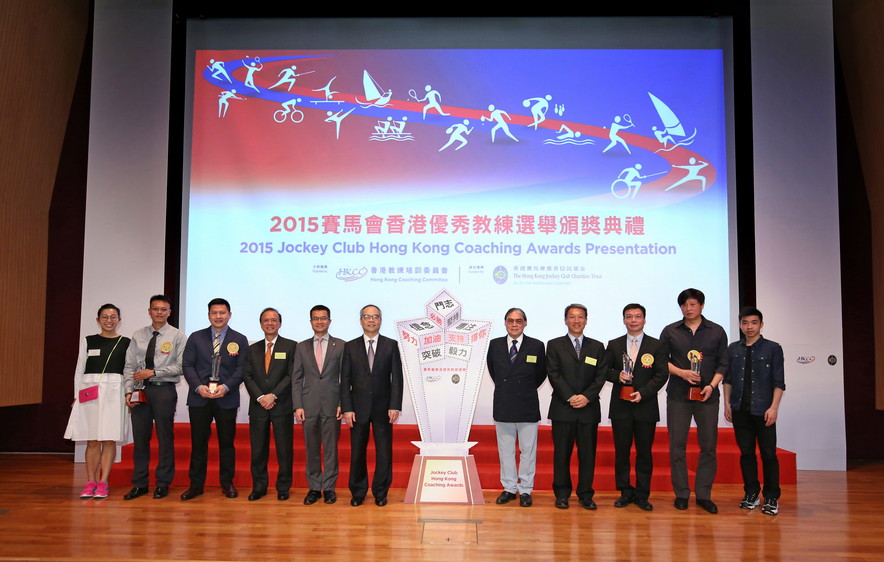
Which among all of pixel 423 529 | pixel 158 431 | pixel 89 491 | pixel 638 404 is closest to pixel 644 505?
pixel 638 404

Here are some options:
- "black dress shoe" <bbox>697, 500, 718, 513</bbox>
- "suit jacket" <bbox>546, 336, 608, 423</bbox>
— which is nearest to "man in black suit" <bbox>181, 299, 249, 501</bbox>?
"suit jacket" <bbox>546, 336, 608, 423</bbox>

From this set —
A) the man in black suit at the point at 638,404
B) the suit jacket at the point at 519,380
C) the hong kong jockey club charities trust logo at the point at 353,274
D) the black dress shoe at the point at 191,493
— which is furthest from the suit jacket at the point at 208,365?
the man in black suit at the point at 638,404

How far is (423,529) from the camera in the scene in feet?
12.4

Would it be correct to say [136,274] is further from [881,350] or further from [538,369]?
[881,350]

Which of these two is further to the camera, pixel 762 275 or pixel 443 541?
pixel 762 275

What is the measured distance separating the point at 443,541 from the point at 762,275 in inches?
145

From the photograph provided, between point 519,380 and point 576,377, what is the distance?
350 mm

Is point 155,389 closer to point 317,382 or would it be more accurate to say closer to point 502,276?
point 317,382

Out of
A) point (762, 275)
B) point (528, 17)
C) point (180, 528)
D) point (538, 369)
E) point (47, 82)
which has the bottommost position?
point (180, 528)

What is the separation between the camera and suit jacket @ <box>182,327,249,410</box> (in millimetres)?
4543

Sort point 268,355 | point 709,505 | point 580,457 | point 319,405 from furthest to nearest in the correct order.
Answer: point 268,355
point 319,405
point 580,457
point 709,505

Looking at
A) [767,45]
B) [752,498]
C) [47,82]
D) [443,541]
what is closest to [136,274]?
[47,82]

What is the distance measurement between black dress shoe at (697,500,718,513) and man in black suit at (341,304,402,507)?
191 cm

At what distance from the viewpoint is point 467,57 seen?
590 cm
